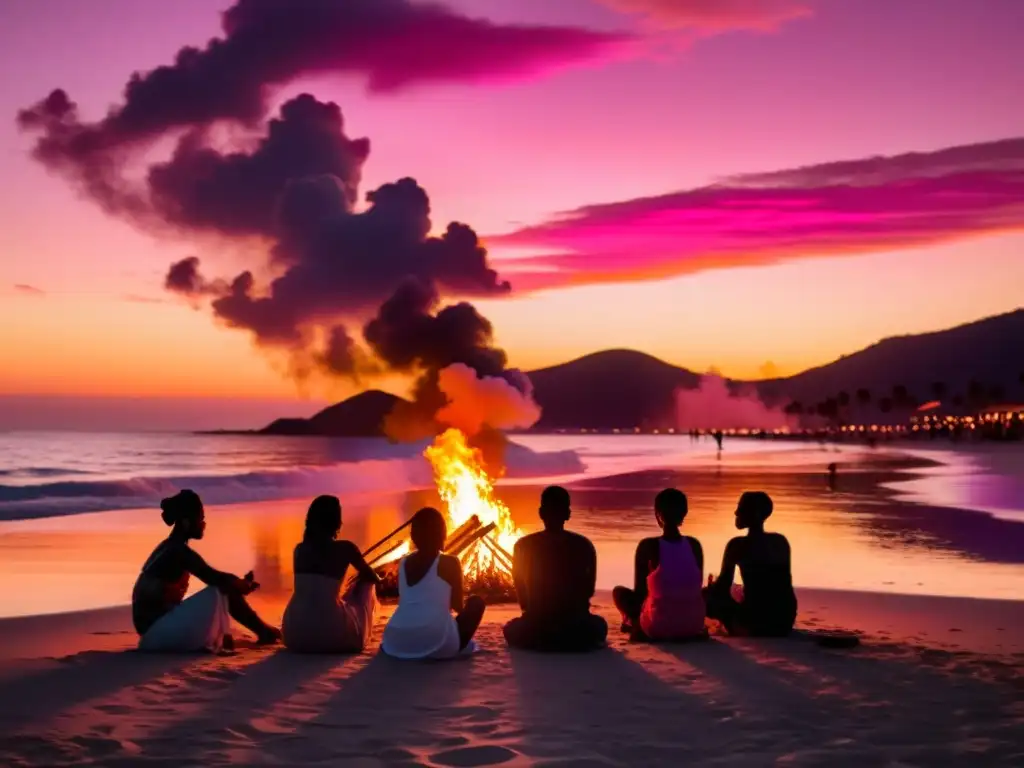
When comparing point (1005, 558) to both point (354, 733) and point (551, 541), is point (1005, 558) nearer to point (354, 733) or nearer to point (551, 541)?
point (551, 541)

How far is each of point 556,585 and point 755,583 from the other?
2246 mm

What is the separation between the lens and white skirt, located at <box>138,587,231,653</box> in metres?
10.0

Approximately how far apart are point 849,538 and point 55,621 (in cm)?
1547

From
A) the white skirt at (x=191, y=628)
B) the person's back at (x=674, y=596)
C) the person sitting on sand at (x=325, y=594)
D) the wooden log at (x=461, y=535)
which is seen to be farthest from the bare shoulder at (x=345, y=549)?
the wooden log at (x=461, y=535)

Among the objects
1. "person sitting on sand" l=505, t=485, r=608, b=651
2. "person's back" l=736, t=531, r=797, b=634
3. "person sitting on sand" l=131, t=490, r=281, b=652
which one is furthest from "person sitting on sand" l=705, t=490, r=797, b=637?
"person sitting on sand" l=131, t=490, r=281, b=652

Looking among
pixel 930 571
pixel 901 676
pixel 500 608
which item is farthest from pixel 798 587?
pixel 901 676

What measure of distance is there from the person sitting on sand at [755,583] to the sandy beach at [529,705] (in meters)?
0.32

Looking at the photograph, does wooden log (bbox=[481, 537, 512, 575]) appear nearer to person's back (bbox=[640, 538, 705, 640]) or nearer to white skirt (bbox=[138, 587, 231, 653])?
person's back (bbox=[640, 538, 705, 640])

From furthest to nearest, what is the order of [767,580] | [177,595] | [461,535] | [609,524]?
[609,524] → [461,535] → [767,580] → [177,595]

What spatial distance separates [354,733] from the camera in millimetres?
7199

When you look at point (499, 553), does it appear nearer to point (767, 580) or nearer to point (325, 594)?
point (767, 580)

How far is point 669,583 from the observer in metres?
10.5

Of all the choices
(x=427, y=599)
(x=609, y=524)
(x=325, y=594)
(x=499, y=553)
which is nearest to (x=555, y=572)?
(x=427, y=599)

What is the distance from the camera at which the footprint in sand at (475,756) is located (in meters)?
6.50
